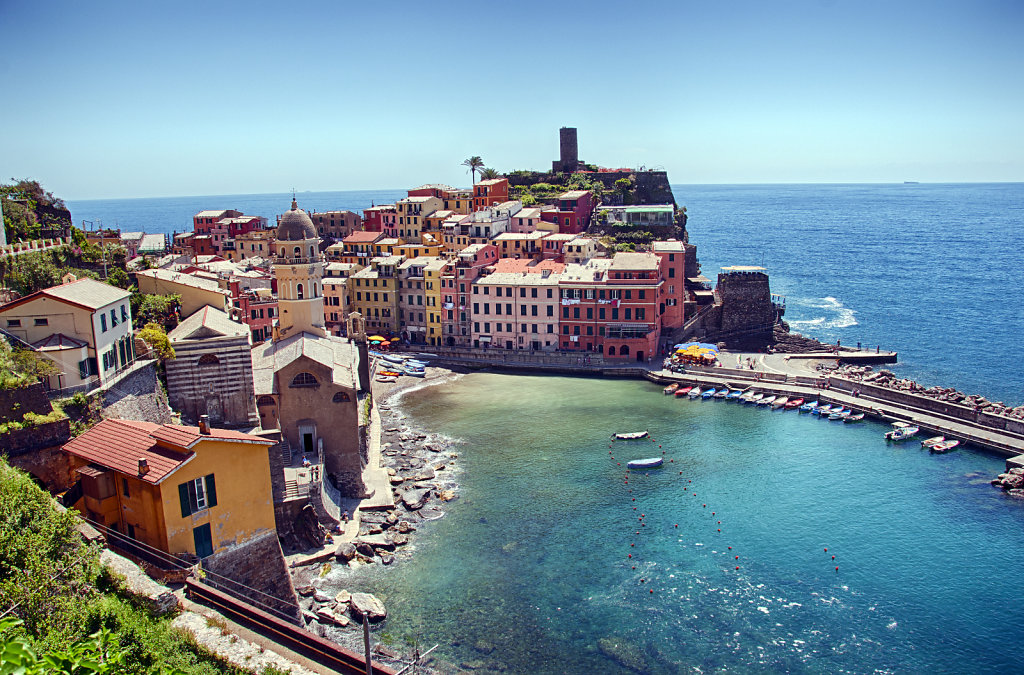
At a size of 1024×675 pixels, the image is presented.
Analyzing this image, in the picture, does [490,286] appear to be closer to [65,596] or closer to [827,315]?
[827,315]

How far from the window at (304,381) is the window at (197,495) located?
13257 millimetres

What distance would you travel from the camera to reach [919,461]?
1708 inches

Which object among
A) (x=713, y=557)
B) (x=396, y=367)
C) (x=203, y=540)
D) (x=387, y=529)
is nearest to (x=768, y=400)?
(x=713, y=557)

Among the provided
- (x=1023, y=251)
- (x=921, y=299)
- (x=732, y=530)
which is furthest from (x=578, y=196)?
(x=1023, y=251)

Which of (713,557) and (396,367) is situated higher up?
(396,367)

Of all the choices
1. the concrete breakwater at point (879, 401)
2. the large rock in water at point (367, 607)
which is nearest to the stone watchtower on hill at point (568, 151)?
the concrete breakwater at point (879, 401)

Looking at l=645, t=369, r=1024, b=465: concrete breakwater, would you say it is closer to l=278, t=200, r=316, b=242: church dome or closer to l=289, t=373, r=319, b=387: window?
l=278, t=200, r=316, b=242: church dome

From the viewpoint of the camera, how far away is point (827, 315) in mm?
87188

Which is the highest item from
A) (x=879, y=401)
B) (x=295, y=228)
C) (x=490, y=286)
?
(x=295, y=228)

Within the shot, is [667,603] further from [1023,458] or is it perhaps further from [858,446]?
[1023,458]

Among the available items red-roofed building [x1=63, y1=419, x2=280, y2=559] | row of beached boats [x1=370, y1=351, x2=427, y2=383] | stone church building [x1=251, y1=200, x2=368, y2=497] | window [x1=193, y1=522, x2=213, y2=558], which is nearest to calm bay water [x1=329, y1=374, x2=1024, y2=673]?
stone church building [x1=251, y1=200, x2=368, y2=497]

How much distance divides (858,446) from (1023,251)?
12229 centimetres

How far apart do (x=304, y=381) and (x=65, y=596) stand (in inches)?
757

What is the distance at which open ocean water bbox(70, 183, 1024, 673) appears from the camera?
26.6m
